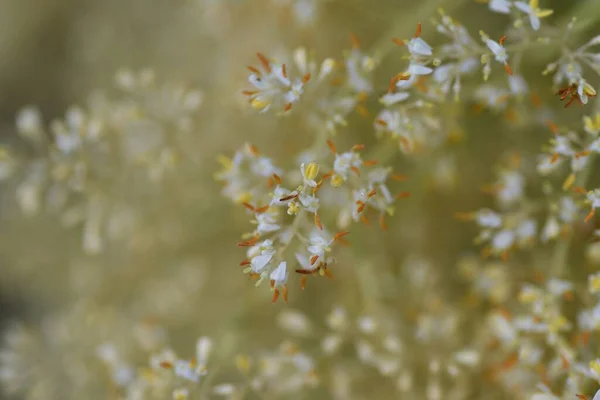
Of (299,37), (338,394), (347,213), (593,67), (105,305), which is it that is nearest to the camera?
(593,67)

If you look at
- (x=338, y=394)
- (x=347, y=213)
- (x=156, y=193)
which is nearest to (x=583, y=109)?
(x=347, y=213)

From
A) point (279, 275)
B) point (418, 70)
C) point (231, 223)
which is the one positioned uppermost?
point (231, 223)

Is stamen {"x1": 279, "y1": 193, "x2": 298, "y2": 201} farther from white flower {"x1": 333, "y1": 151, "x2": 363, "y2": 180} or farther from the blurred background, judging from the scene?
the blurred background

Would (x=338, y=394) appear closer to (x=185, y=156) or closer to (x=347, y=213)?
(x=347, y=213)

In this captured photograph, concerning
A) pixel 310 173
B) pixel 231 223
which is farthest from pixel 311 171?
pixel 231 223

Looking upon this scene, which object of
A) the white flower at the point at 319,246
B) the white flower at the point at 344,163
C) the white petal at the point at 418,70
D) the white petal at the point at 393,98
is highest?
the white petal at the point at 393,98

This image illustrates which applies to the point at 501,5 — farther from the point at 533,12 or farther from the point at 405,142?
the point at 405,142

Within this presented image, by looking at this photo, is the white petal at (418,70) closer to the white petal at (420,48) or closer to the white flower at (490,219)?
the white petal at (420,48)

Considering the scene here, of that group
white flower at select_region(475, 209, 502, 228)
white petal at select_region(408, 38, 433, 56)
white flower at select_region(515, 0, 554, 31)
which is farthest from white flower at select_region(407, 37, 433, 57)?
white flower at select_region(475, 209, 502, 228)

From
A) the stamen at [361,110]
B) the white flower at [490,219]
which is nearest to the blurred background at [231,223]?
the stamen at [361,110]
